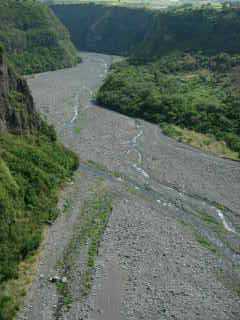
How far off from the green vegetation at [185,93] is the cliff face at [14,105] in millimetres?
28526

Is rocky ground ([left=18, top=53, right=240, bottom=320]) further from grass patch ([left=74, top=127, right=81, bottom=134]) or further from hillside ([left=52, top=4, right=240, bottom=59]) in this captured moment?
hillside ([left=52, top=4, right=240, bottom=59])

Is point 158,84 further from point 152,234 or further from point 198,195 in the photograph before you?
point 152,234

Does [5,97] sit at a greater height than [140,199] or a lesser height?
→ greater

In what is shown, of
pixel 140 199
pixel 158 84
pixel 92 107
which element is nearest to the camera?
pixel 140 199

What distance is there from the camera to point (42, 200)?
48.3m

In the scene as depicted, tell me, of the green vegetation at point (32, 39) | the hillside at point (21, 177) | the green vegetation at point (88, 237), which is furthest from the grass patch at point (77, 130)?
the green vegetation at point (32, 39)

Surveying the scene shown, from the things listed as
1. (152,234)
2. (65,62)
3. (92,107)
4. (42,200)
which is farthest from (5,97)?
(65,62)

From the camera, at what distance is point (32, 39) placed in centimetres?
14000

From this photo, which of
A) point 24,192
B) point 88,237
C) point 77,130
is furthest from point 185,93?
point 88,237

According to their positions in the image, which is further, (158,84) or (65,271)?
(158,84)

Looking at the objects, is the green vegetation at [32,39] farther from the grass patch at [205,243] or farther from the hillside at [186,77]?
the grass patch at [205,243]

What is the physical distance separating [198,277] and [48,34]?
11881 centimetres

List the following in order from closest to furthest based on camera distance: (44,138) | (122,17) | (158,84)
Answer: (44,138) < (158,84) < (122,17)

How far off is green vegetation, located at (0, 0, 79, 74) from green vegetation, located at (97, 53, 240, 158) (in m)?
28.8
